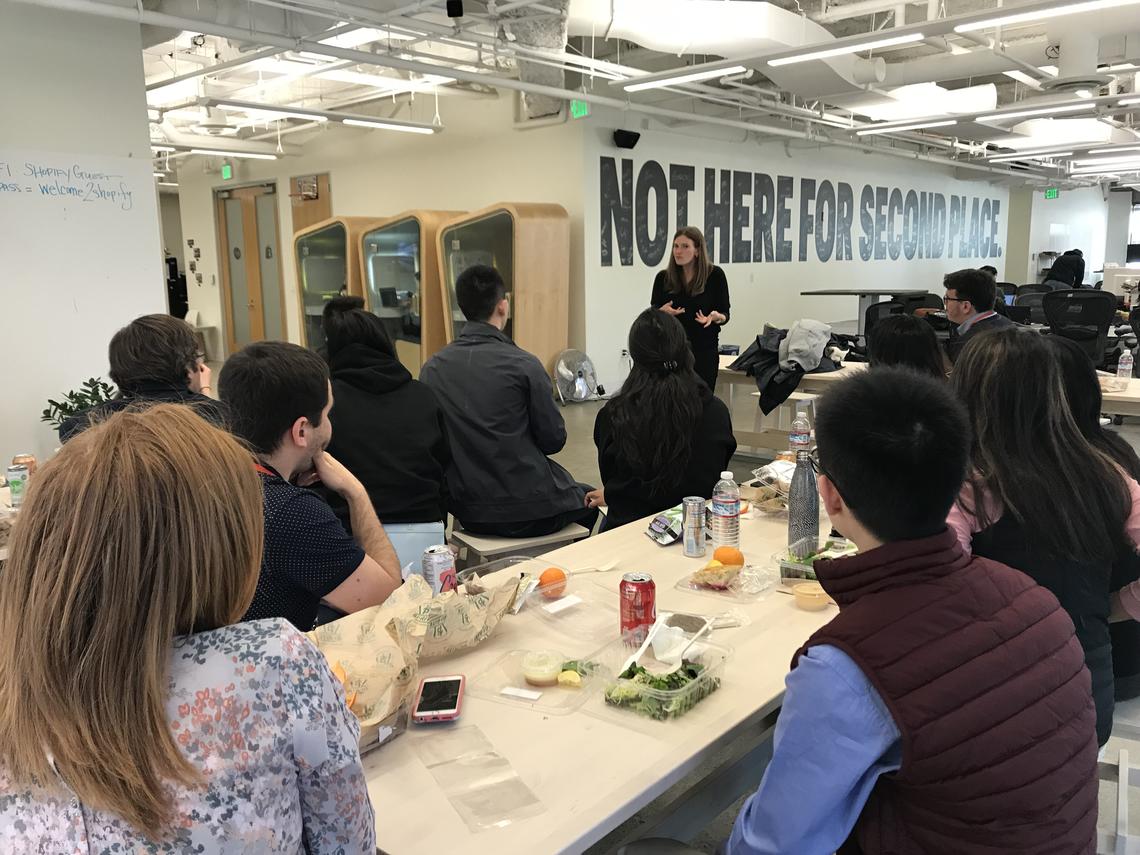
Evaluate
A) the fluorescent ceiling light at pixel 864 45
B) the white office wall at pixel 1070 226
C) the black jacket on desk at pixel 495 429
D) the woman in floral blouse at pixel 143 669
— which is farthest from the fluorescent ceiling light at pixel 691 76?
the white office wall at pixel 1070 226

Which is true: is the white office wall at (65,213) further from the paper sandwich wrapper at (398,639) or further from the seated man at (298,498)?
the paper sandwich wrapper at (398,639)

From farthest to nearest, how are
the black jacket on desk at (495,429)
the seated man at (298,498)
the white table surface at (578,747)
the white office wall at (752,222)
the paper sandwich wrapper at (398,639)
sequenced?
the white office wall at (752,222)
the black jacket on desk at (495,429)
the seated man at (298,498)
the paper sandwich wrapper at (398,639)
the white table surface at (578,747)

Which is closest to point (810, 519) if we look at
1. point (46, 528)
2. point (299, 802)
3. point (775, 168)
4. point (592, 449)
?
point (299, 802)

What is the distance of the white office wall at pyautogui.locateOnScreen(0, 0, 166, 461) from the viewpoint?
4395 millimetres

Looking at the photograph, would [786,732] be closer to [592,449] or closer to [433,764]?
[433,764]

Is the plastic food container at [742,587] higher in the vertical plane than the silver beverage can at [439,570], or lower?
lower

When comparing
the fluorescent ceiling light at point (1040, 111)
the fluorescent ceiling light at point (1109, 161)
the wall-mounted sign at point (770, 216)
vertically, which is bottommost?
the wall-mounted sign at point (770, 216)

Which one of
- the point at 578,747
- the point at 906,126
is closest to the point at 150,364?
the point at 578,747

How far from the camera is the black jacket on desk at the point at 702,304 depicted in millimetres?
5262

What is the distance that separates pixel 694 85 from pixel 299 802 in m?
8.08

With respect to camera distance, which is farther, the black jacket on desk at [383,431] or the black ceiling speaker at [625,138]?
the black ceiling speaker at [625,138]

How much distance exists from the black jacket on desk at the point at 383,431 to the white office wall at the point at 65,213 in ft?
8.98

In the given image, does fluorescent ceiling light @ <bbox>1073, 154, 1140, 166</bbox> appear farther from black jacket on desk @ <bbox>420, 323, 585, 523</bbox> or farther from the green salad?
the green salad

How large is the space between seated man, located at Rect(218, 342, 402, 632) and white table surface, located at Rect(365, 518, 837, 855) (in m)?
0.27
